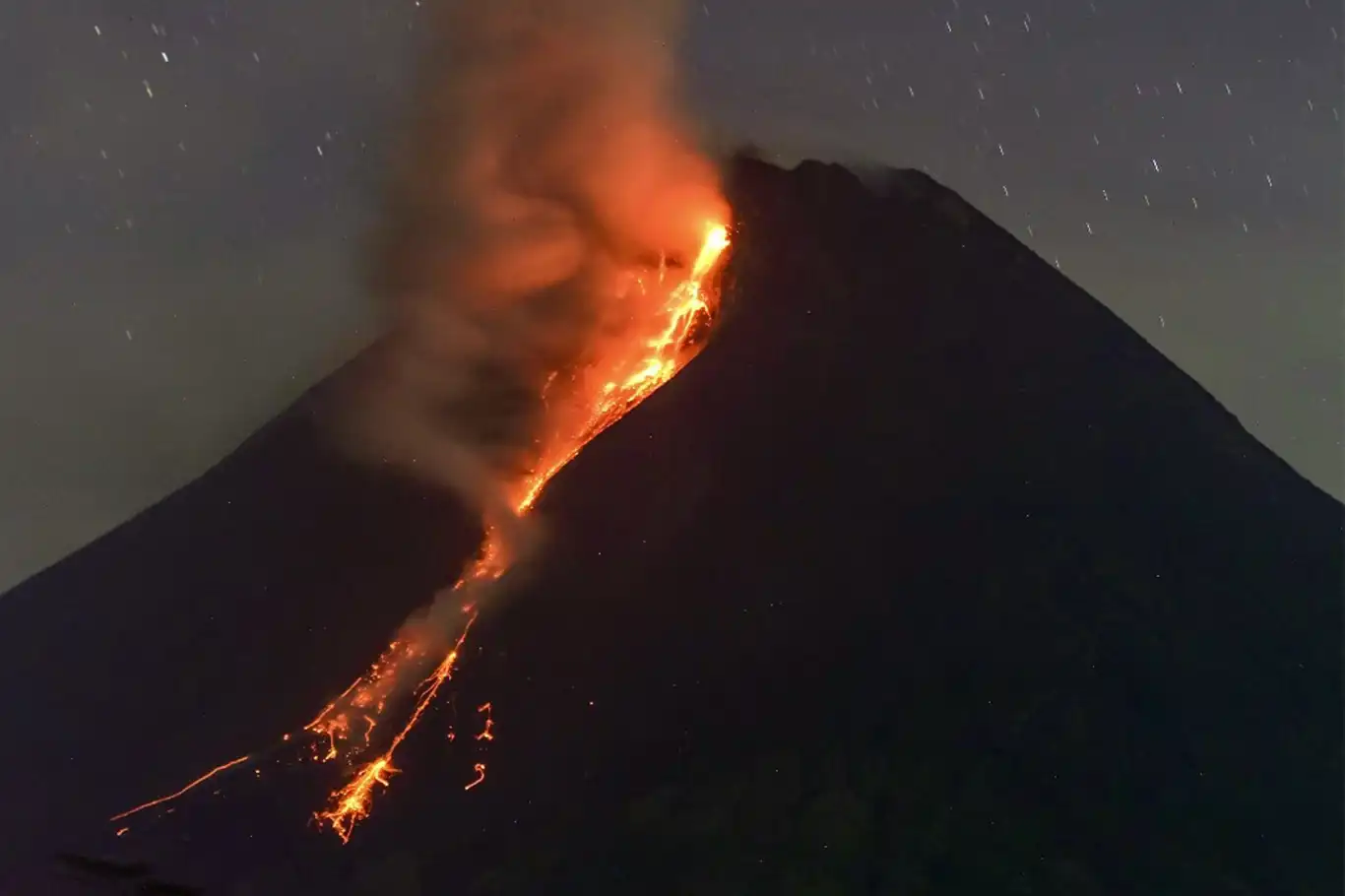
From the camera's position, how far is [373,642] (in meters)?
50.5

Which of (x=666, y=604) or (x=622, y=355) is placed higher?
(x=622, y=355)

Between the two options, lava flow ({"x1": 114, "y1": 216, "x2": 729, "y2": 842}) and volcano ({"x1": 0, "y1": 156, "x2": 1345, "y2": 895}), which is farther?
lava flow ({"x1": 114, "y1": 216, "x2": 729, "y2": 842})

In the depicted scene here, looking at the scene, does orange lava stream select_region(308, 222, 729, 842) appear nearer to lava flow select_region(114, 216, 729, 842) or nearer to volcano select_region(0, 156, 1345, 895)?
lava flow select_region(114, 216, 729, 842)

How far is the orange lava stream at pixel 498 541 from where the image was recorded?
43.9 meters

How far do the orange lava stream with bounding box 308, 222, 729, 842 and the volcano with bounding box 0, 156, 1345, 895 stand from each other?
2.45ft

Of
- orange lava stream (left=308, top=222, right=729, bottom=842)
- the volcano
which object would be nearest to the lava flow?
orange lava stream (left=308, top=222, right=729, bottom=842)

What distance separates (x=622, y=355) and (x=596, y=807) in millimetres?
23569

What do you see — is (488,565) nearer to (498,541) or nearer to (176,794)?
(498,541)

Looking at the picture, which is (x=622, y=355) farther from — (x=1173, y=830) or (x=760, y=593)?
(x=1173, y=830)

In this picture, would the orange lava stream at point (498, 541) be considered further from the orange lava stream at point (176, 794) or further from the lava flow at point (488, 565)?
the orange lava stream at point (176, 794)

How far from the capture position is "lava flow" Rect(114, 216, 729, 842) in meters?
44.5

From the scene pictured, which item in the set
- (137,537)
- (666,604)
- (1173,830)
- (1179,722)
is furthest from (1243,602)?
(137,537)

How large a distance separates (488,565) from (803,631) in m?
11.8

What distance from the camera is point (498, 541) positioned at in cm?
5359
